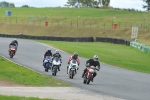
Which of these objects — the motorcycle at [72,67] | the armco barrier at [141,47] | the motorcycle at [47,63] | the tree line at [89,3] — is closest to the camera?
the motorcycle at [72,67]

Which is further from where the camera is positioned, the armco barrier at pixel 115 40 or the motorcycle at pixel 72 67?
the armco barrier at pixel 115 40

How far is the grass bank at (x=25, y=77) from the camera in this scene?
23891mm

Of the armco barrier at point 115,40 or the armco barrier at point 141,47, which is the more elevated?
the armco barrier at point 141,47

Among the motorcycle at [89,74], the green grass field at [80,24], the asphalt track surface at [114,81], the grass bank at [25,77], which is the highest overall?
the motorcycle at [89,74]

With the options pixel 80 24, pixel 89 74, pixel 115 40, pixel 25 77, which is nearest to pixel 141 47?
pixel 115 40

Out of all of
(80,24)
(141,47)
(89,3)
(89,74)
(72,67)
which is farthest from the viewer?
(89,3)

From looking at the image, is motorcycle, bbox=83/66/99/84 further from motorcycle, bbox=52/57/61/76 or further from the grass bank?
motorcycle, bbox=52/57/61/76

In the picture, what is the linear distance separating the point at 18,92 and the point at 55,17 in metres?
87.7

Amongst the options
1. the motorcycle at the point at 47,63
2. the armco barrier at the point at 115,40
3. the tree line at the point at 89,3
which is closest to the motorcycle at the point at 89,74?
the motorcycle at the point at 47,63

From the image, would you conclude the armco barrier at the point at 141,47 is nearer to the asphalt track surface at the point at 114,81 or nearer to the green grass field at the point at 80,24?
the green grass field at the point at 80,24

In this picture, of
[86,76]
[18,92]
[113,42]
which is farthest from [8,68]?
[113,42]

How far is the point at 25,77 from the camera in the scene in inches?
1014

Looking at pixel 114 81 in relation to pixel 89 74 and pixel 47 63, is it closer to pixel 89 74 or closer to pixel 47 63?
pixel 89 74

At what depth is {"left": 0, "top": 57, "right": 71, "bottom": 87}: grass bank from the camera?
23891 mm
